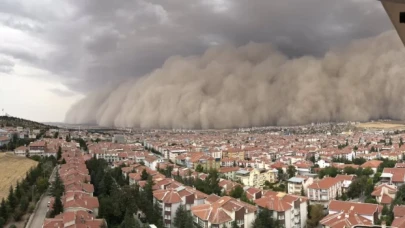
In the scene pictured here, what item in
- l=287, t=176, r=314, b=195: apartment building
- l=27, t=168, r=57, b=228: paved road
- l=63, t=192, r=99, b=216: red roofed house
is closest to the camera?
l=27, t=168, r=57, b=228: paved road

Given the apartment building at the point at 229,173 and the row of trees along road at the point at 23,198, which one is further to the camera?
the apartment building at the point at 229,173

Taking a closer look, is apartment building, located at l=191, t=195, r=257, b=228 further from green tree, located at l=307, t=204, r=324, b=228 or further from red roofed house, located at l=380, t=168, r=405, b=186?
red roofed house, located at l=380, t=168, r=405, b=186

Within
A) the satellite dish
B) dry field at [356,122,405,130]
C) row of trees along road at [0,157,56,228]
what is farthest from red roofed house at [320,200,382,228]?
dry field at [356,122,405,130]

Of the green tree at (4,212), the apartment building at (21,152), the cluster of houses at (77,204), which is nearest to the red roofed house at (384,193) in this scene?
the cluster of houses at (77,204)

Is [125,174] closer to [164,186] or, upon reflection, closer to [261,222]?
[164,186]

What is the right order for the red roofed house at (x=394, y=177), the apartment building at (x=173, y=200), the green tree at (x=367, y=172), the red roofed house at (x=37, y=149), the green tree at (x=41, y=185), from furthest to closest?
1. the red roofed house at (x=37, y=149)
2. the green tree at (x=367, y=172)
3. the red roofed house at (x=394, y=177)
4. the green tree at (x=41, y=185)
5. the apartment building at (x=173, y=200)

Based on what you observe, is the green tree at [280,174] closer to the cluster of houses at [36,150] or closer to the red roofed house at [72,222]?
the red roofed house at [72,222]

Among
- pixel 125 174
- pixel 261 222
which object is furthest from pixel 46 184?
pixel 261 222

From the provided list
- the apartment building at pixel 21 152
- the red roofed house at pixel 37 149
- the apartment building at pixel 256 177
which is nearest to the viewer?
the apartment building at pixel 256 177
